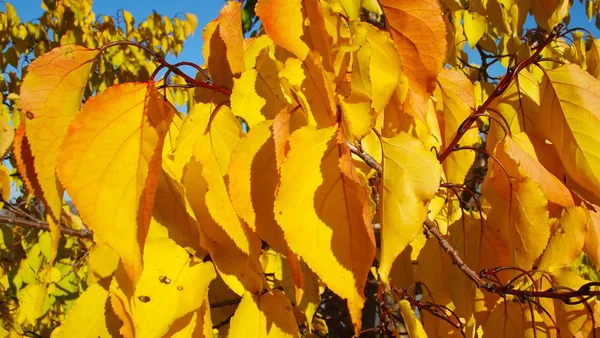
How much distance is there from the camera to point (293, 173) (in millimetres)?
302

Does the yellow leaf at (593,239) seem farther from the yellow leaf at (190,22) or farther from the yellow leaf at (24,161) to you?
the yellow leaf at (190,22)

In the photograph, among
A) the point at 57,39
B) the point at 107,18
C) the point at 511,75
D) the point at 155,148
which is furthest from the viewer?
the point at 107,18

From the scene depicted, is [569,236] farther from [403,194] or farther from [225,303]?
[225,303]

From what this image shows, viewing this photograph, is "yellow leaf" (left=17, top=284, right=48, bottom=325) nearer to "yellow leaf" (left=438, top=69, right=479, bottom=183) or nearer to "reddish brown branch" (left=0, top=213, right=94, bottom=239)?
"reddish brown branch" (left=0, top=213, right=94, bottom=239)

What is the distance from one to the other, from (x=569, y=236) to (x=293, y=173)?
0.34 m

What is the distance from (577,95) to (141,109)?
1.38 ft

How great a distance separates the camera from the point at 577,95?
1.58ft

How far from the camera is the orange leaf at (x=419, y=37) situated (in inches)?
16.1

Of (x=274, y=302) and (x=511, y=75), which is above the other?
(x=511, y=75)

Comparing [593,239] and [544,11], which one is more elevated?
[544,11]

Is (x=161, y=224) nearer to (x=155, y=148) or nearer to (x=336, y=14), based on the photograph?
(x=155, y=148)

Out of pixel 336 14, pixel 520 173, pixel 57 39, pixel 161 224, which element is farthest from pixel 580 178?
pixel 57 39

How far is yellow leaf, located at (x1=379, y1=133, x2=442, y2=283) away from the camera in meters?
0.33

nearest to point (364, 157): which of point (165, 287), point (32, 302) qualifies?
point (165, 287)
